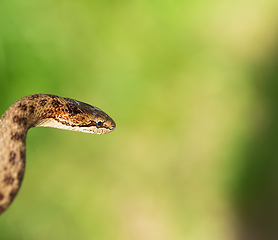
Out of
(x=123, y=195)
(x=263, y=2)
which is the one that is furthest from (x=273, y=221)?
(x=263, y=2)

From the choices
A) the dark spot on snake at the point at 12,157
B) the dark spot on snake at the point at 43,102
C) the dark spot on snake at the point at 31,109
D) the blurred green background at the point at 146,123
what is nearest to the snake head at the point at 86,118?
the dark spot on snake at the point at 43,102

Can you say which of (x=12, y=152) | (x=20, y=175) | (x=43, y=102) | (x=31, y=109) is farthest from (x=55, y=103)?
(x=20, y=175)

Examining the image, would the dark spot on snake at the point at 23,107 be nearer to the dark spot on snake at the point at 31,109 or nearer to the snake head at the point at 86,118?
the dark spot on snake at the point at 31,109

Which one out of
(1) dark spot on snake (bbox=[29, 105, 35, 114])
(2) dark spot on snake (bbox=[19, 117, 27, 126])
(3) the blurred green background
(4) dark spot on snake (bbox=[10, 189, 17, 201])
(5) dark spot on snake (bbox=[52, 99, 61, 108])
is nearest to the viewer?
(4) dark spot on snake (bbox=[10, 189, 17, 201])

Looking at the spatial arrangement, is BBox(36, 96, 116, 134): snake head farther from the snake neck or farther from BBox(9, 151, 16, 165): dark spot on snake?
BBox(9, 151, 16, 165): dark spot on snake

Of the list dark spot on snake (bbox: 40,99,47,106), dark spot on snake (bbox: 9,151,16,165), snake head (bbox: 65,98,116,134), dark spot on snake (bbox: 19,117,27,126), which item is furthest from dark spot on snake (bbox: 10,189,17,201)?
snake head (bbox: 65,98,116,134)

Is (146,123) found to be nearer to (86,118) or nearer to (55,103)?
(86,118)
